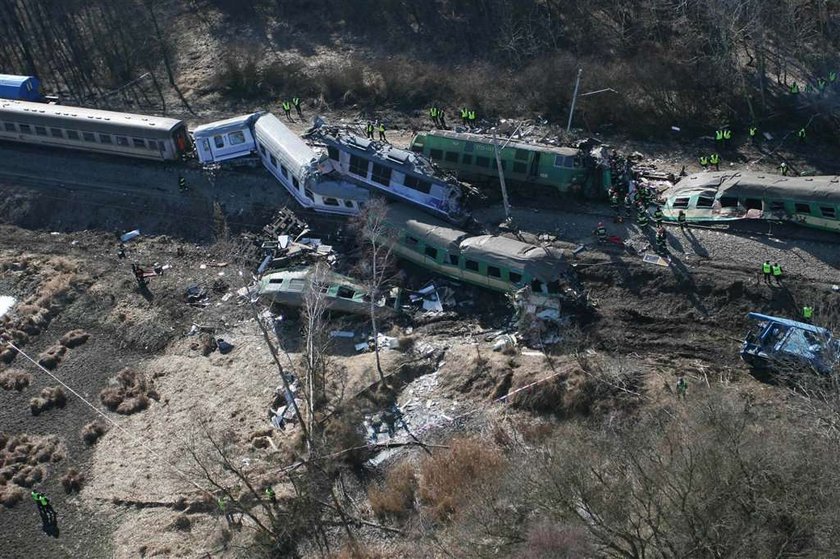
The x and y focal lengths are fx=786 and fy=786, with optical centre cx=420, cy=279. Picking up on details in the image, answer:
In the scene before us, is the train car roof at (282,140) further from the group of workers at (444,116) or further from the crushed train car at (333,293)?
the group of workers at (444,116)

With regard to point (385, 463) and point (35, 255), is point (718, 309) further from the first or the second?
point (35, 255)

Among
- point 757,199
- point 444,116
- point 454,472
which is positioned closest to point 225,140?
point 444,116

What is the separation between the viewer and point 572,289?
28.0 metres

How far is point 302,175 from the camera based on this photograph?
33.4m

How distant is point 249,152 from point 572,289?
17840mm

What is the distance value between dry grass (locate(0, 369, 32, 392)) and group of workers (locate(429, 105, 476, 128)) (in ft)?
72.2

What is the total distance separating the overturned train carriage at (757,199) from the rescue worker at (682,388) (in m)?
8.50

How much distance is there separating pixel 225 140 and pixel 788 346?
25.8 meters

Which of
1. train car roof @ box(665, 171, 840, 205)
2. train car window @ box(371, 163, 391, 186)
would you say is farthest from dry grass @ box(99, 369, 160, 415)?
train car roof @ box(665, 171, 840, 205)

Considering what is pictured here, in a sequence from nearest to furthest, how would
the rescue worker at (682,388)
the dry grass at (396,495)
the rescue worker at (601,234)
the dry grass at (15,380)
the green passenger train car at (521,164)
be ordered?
the dry grass at (396,495) < the rescue worker at (682,388) < the dry grass at (15,380) < the rescue worker at (601,234) < the green passenger train car at (521,164)

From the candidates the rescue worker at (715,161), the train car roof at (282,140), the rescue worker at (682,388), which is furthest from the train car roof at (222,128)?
the rescue worker at (682,388)

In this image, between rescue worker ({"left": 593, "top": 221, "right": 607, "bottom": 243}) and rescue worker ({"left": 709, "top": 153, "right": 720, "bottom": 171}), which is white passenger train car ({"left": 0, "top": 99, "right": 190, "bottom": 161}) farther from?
rescue worker ({"left": 709, "top": 153, "right": 720, "bottom": 171})

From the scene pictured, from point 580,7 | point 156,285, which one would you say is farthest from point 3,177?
point 580,7

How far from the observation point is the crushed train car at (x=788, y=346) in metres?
22.9
